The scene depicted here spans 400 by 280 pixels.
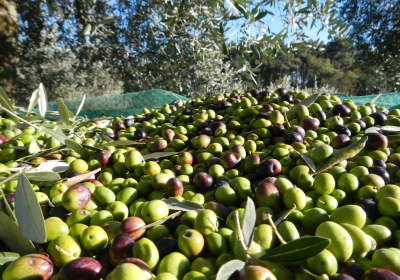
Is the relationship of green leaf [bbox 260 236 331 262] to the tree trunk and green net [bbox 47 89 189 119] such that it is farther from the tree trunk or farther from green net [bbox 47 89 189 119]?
the tree trunk

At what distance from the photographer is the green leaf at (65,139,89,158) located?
6.59 ft

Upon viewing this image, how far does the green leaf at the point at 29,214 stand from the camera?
111 centimetres

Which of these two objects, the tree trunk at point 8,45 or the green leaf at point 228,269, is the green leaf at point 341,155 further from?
the tree trunk at point 8,45

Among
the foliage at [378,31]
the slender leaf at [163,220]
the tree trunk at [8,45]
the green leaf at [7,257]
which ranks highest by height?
the foliage at [378,31]

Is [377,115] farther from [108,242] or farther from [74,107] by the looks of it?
[74,107]

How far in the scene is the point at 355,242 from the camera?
1096mm

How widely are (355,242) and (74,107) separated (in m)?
5.44

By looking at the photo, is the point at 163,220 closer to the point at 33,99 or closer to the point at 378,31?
the point at 33,99

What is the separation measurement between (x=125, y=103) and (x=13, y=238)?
4.31m

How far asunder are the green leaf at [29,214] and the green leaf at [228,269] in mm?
705

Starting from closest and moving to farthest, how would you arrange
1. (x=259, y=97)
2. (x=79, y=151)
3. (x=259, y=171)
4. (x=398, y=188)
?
(x=398, y=188) → (x=259, y=171) → (x=79, y=151) → (x=259, y=97)

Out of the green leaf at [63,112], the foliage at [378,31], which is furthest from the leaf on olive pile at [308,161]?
the foliage at [378,31]

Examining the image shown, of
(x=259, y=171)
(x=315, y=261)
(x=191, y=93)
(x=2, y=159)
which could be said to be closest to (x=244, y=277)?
(x=315, y=261)

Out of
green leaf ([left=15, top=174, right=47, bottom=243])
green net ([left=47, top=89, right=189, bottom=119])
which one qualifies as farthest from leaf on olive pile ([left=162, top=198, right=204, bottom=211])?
green net ([left=47, top=89, right=189, bottom=119])
